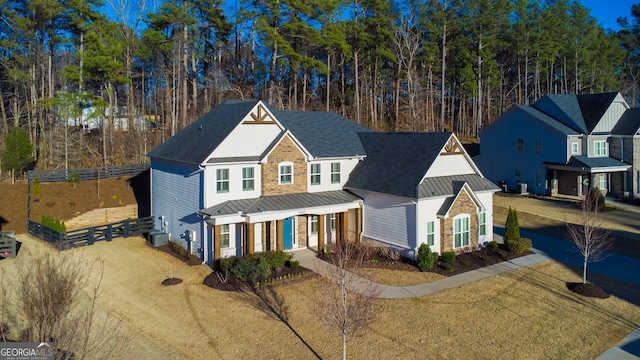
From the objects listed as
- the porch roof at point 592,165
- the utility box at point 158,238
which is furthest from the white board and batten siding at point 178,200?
the porch roof at point 592,165

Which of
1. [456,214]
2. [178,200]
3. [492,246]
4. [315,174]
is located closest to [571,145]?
[492,246]

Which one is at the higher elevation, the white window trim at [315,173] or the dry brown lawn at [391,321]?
the white window trim at [315,173]

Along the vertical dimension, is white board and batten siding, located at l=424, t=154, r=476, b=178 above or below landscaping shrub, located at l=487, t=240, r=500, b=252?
above

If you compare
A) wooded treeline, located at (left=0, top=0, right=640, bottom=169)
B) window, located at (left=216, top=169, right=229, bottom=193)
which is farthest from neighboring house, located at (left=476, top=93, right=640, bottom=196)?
window, located at (left=216, top=169, right=229, bottom=193)

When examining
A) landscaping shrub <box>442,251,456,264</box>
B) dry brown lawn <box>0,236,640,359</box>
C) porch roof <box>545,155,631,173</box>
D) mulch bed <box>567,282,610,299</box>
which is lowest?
dry brown lawn <box>0,236,640,359</box>

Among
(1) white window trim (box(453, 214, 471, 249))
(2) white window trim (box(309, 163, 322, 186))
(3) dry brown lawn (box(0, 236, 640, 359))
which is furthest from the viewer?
(2) white window trim (box(309, 163, 322, 186))

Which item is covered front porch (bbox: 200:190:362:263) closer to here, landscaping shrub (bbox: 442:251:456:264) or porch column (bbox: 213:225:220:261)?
porch column (bbox: 213:225:220:261)

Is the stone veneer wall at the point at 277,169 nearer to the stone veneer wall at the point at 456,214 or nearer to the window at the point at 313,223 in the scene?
the window at the point at 313,223
